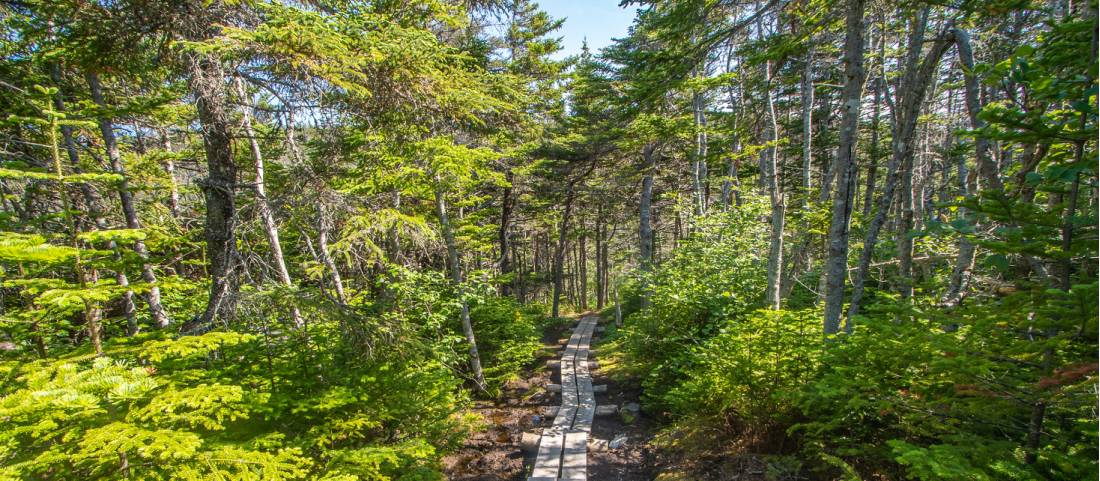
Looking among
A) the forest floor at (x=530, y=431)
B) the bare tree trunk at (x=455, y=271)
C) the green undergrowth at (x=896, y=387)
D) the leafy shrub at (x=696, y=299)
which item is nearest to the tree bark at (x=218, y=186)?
the bare tree trunk at (x=455, y=271)

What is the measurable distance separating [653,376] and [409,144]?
6.83m

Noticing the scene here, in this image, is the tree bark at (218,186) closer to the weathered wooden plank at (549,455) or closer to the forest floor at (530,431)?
the forest floor at (530,431)

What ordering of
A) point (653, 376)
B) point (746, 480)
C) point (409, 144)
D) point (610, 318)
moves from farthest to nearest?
point (610, 318) < point (653, 376) < point (409, 144) < point (746, 480)

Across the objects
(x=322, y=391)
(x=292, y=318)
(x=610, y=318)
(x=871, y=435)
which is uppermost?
(x=292, y=318)

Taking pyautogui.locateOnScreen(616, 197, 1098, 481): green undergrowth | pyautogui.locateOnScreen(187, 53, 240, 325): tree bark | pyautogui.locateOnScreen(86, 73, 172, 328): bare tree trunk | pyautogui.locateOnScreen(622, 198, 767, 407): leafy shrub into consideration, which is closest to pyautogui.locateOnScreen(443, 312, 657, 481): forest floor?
pyautogui.locateOnScreen(616, 197, 1098, 481): green undergrowth

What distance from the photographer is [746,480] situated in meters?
5.28

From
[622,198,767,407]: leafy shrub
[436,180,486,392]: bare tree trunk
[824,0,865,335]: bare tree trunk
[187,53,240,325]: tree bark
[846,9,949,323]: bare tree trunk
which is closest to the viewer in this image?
[187,53,240,325]: tree bark

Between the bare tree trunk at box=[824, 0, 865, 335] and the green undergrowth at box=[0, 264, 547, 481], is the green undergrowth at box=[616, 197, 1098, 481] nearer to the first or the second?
the bare tree trunk at box=[824, 0, 865, 335]

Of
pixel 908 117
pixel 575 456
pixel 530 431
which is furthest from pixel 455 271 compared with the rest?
pixel 908 117

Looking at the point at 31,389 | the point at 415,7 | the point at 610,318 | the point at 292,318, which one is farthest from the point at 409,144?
the point at 610,318

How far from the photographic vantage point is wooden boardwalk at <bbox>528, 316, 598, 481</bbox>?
23.2 feet

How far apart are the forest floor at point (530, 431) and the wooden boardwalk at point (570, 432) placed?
229mm

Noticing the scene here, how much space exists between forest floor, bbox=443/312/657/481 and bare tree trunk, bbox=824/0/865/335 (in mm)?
3964

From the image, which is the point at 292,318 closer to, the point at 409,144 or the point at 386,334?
the point at 386,334
